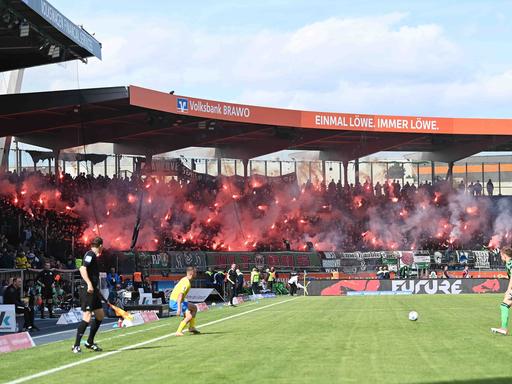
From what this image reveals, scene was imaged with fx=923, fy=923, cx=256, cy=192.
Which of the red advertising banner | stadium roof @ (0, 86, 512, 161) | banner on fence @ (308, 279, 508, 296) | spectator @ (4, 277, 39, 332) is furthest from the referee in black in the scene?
banner on fence @ (308, 279, 508, 296)

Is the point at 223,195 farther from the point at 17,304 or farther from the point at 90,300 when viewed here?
the point at 90,300

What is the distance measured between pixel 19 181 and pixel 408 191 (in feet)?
108

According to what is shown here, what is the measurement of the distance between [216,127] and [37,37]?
93.6 feet

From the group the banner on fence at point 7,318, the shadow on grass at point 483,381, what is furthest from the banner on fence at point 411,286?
the shadow on grass at point 483,381

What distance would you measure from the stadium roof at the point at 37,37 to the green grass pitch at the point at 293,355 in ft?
43.4

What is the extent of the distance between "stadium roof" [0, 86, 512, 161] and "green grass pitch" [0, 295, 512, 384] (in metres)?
24.9

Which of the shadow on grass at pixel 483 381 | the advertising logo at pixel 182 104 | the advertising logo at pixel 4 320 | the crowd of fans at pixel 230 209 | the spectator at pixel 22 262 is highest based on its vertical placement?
the advertising logo at pixel 182 104

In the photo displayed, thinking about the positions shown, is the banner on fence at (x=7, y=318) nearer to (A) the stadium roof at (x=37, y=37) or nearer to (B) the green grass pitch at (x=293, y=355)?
(B) the green grass pitch at (x=293, y=355)

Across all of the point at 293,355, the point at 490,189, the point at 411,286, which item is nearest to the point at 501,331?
the point at 293,355

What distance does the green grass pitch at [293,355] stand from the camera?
12133 millimetres

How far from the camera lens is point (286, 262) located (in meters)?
59.4

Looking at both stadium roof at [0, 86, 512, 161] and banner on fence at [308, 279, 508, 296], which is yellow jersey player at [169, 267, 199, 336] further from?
banner on fence at [308, 279, 508, 296]

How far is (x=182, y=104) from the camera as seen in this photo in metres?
54.2

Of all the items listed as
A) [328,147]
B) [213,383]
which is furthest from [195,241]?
[213,383]
